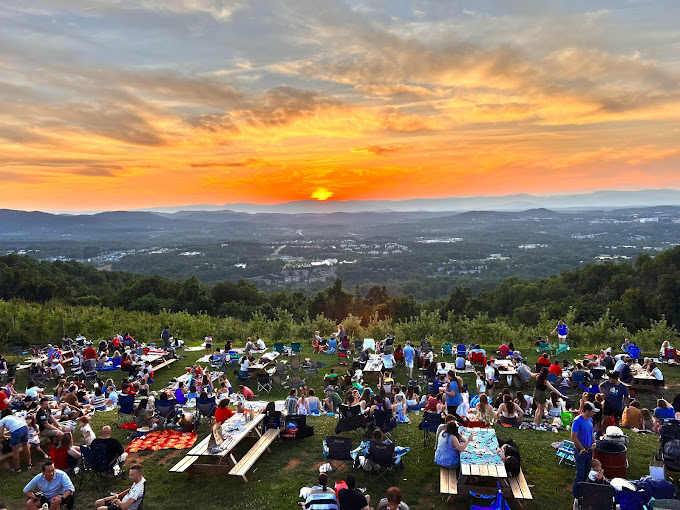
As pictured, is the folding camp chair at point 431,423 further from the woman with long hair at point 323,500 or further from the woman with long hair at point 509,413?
the woman with long hair at point 323,500

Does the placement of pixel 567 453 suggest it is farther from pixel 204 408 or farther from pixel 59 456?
pixel 59 456

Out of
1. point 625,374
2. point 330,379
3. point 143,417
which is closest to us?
point 143,417

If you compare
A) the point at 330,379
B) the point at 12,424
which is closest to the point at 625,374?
the point at 330,379

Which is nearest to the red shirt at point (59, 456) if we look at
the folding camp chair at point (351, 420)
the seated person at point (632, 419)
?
the folding camp chair at point (351, 420)

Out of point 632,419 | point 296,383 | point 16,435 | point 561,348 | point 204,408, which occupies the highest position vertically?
point 16,435

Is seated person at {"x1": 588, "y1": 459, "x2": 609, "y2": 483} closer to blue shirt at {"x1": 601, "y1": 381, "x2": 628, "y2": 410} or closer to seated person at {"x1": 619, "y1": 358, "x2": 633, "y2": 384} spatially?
blue shirt at {"x1": 601, "y1": 381, "x2": 628, "y2": 410}

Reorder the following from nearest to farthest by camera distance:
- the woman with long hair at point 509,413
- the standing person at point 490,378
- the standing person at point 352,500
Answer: the standing person at point 352,500, the woman with long hair at point 509,413, the standing person at point 490,378

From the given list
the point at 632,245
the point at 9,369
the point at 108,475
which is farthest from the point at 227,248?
the point at 108,475
